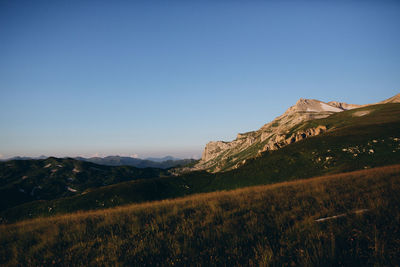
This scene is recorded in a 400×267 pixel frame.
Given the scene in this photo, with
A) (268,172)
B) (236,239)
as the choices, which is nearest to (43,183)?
(268,172)

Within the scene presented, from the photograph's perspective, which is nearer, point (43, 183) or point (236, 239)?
point (236, 239)

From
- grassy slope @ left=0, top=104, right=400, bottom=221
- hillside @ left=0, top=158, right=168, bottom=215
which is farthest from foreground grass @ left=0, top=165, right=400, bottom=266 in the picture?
hillside @ left=0, top=158, right=168, bottom=215

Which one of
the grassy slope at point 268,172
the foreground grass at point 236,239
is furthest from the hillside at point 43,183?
the foreground grass at point 236,239

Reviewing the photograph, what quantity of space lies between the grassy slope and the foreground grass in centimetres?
4691

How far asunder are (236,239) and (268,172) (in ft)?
187

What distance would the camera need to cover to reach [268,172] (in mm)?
57875

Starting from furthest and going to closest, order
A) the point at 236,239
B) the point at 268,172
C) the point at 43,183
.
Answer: the point at 43,183
the point at 268,172
the point at 236,239

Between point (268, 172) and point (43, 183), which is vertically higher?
point (268, 172)

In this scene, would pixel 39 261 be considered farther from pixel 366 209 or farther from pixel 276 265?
pixel 366 209

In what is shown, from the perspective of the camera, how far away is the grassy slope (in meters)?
48.7

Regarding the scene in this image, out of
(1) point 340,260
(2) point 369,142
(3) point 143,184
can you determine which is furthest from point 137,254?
(2) point 369,142

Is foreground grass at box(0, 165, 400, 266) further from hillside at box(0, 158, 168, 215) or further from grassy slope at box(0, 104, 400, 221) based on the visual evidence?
hillside at box(0, 158, 168, 215)

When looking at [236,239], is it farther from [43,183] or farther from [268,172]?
[43,183]

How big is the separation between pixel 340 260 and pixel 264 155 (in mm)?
71658
